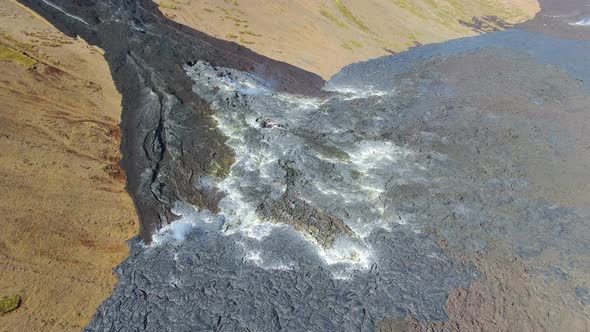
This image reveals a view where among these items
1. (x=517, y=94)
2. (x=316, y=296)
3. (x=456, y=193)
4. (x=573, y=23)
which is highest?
(x=573, y=23)

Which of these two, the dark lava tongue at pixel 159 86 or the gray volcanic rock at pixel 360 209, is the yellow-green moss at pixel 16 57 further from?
the gray volcanic rock at pixel 360 209

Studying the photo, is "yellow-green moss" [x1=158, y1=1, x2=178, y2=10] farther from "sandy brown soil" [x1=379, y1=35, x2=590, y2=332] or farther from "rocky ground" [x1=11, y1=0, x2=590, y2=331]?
"sandy brown soil" [x1=379, y1=35, x2=590, y2=332]

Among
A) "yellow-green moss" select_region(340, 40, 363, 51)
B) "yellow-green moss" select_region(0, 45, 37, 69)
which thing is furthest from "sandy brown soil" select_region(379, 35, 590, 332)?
"yellow-green moss" select_region(0, 45, 37, 69)

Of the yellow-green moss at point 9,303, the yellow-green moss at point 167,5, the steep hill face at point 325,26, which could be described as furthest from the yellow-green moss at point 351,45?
the yellow-green moss at point 9,303

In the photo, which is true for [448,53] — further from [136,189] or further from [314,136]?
[136,189]

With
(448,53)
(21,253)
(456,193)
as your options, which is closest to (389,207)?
(456,193)

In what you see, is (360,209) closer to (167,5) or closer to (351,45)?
(351,45)

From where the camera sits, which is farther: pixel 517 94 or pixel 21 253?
pixel 517 94
